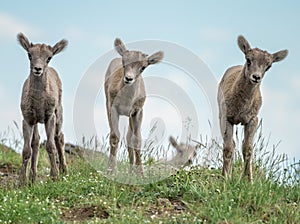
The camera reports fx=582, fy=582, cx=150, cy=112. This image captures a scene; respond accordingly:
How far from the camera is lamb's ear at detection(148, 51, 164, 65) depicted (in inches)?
464

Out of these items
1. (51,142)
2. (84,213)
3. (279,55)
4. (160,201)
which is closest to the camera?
(84,213)

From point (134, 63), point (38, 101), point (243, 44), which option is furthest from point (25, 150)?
point (243, 44)

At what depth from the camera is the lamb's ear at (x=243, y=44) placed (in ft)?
35.6

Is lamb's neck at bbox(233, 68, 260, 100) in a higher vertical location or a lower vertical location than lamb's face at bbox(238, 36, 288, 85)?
lower

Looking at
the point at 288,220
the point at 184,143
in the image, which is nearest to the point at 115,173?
the point at 184,143

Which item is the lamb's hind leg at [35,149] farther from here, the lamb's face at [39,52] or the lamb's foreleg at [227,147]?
the lamb's foreleg at [227,147]

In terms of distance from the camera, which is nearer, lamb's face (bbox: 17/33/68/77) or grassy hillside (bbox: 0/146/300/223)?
grassy hillside (bbox: 0/146/300/223)

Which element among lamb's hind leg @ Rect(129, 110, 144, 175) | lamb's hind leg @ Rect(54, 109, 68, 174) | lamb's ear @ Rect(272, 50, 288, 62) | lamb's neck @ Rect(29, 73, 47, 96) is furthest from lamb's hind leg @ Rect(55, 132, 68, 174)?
lamb's ear @ Rect(272, 50, 288, 62)

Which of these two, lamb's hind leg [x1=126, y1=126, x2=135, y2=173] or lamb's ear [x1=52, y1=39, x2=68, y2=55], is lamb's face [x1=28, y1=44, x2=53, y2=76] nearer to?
lamb's ear [x1=52, y1=39, x2=68, y2=55]

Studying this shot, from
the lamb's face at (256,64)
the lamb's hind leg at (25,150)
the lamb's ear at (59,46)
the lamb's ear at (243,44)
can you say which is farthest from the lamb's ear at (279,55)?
the lamb's hind leg at (25,150)

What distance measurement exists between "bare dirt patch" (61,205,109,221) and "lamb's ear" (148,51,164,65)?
365cm

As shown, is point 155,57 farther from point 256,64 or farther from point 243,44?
point 256,64

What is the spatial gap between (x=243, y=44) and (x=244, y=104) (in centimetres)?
112

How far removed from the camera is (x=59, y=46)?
11844mm
